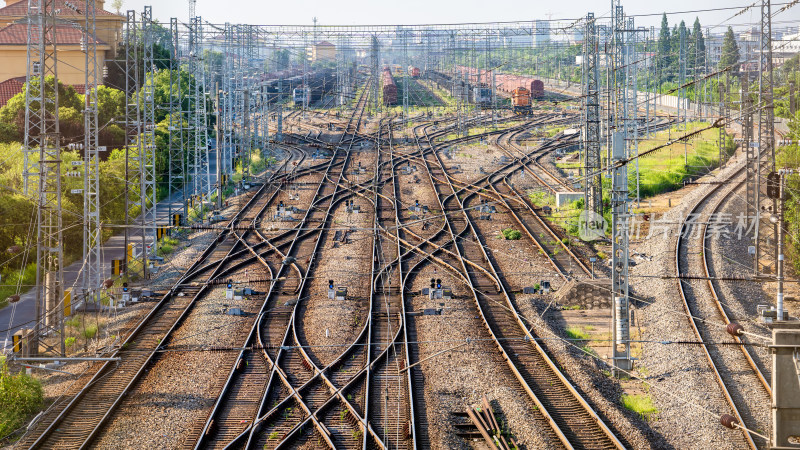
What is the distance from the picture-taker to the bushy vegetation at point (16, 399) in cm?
1312

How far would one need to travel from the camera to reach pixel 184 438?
1244 centimetres

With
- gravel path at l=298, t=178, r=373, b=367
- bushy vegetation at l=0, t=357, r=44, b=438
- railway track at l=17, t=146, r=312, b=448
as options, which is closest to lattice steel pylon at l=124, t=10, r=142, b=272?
railway track at l=17, t=146, r=312, b=448

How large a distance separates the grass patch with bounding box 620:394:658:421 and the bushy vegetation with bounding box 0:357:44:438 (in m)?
9.65

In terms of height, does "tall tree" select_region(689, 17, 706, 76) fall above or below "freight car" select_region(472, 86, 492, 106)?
above

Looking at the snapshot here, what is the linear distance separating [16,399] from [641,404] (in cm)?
1010

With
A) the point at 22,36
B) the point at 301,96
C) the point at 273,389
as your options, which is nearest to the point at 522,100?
the point at 301,96

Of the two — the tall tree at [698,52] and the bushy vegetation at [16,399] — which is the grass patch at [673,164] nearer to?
the tall tree at [698,52]

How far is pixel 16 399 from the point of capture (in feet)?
44.5

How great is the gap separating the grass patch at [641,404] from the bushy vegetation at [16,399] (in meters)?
9.65

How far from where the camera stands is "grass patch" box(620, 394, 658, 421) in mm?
13336

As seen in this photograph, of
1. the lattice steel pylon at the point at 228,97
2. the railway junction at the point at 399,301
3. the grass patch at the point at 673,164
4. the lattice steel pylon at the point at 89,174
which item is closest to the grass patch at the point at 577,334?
the railway junction at the point at 399,301

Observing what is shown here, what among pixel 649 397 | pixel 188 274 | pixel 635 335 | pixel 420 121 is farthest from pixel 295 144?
pixel 649 397

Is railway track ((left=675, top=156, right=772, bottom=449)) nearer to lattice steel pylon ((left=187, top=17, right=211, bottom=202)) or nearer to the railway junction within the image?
the railway junction

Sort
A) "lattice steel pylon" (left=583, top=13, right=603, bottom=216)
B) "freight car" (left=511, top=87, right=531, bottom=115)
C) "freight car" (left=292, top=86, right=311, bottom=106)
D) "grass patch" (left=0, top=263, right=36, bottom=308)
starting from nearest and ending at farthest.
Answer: "grass patch" (left=0, top=263, right=36, bottom=308) < "lattice steel pylon" (left=583, top=13, right=603, bottom=216) < "freight car" (left=511, top=87, right=531, bottom=115) < "freight car" (left=292, top=86, right=311, bottom=106)
